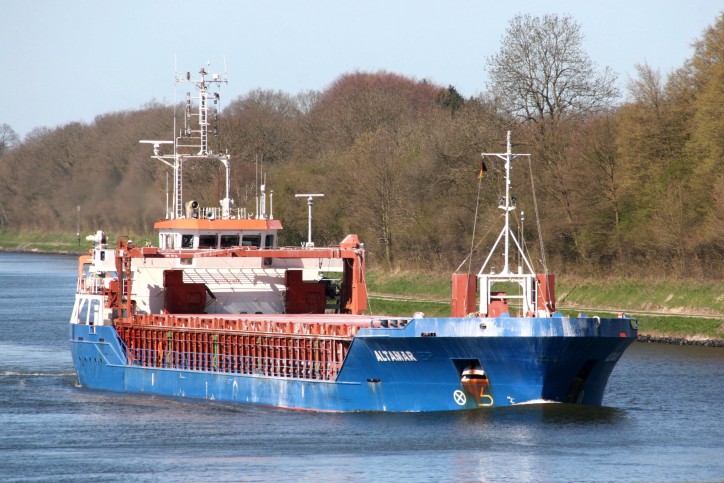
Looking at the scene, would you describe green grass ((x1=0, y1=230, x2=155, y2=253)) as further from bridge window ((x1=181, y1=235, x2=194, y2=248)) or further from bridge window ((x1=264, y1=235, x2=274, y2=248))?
bridge window ((x1=181, y1=235, x2=194, y2=248))

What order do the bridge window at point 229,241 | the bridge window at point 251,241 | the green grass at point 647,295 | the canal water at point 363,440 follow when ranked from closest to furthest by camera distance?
the canal water at point 363,440 → the bridge window at point 229,241 → the bridge window at point 251,241 → the green grass at point 647,295

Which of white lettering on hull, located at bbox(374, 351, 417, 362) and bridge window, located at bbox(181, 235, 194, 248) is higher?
bridge window, located at bbox(181, 235, 194, 248)

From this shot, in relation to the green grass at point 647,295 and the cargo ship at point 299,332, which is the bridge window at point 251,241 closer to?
the cargo ship at point 299,332

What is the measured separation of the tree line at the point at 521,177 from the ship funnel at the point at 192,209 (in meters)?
5.47

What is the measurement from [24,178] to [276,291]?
5917cm

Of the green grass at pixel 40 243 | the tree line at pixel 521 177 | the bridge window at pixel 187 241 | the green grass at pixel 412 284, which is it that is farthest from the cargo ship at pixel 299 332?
the green grass at pixel 40 243

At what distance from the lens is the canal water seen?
30.2m

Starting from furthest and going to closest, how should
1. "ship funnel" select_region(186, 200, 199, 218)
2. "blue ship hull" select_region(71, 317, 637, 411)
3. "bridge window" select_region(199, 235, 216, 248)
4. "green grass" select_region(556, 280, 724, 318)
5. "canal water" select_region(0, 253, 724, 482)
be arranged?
"green grass" select_region(556, 280, 724, 318) → "ship funnel" select_region(186, 200, 199, 218) → "bridge window" select_region(199, 235, 216, 248) → "blue ship hull" select_region(71, 317, 637, 411) → "canal water" select_region(0, 253, 724, 482)

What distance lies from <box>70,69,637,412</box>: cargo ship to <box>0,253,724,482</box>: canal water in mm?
713

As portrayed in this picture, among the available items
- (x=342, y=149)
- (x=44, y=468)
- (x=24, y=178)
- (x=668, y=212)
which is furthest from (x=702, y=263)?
(x=24, y=178)

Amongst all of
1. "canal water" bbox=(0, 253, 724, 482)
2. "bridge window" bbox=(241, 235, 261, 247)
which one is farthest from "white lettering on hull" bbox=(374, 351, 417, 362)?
"bridge window" bbox=(241, 235, 261, 247)

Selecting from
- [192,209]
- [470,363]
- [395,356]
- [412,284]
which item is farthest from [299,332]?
[412,284]

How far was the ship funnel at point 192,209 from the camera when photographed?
47.3 m

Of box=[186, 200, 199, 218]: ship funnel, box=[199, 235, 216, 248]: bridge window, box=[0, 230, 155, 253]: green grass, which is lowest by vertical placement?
box=[199, 235, 216, 248]: bridge window
